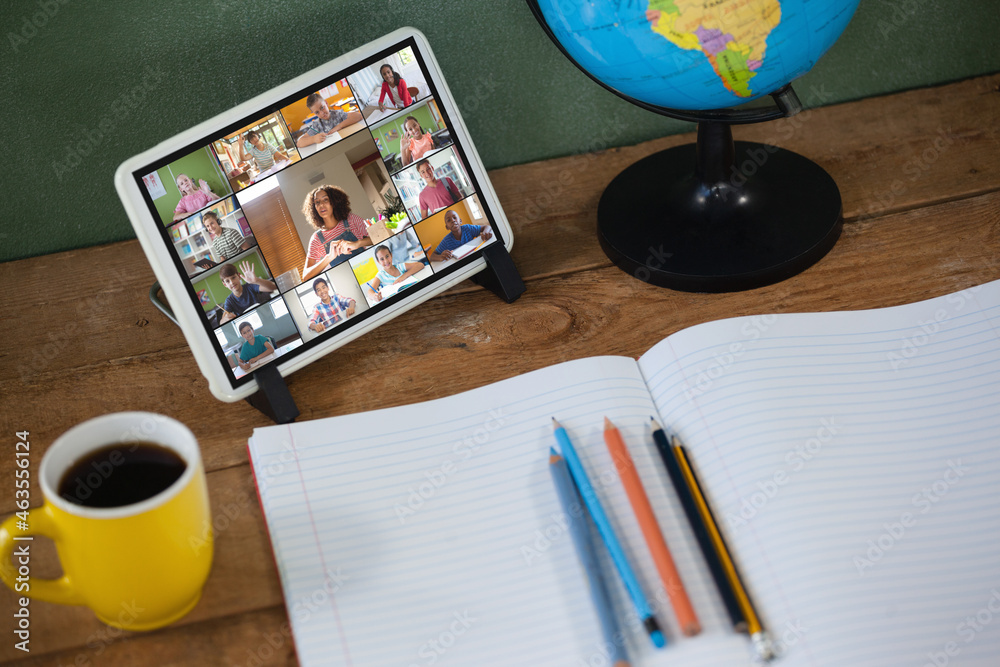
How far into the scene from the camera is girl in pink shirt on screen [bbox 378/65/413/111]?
75cm

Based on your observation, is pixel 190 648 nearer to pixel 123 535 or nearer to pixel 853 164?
pixel 123 535

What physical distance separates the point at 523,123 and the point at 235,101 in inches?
13.3

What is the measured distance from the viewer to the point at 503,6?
914 millimetres

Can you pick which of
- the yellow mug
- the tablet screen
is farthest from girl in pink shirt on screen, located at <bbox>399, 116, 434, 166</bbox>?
the yellow mug

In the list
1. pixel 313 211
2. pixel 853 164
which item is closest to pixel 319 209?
pixel 313 211

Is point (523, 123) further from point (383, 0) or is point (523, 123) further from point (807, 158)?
point (807, 158)

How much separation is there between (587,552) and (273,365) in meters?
0.32

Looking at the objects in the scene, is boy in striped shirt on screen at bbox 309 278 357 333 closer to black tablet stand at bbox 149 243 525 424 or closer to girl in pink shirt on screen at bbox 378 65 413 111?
black tablet stand at bbox 149 243 525 424

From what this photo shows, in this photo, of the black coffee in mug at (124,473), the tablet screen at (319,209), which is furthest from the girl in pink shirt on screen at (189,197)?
the black coffee in mug at (124,473)

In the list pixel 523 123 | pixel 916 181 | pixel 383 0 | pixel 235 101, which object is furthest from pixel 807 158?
pixel 235 101

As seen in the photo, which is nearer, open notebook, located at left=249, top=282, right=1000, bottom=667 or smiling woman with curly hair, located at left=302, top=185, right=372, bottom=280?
open notebook, located at left=249, top=282, right=1000, bottom=667

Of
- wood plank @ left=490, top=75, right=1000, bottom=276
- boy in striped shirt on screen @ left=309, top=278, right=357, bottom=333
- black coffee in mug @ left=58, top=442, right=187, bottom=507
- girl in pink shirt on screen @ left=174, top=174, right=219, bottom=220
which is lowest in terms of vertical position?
wood plank @ left=490, top=75, right=1000, bottom=276

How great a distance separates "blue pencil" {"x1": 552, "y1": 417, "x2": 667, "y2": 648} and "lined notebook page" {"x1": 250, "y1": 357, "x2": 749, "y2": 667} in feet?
0.03

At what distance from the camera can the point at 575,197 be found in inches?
37.3
